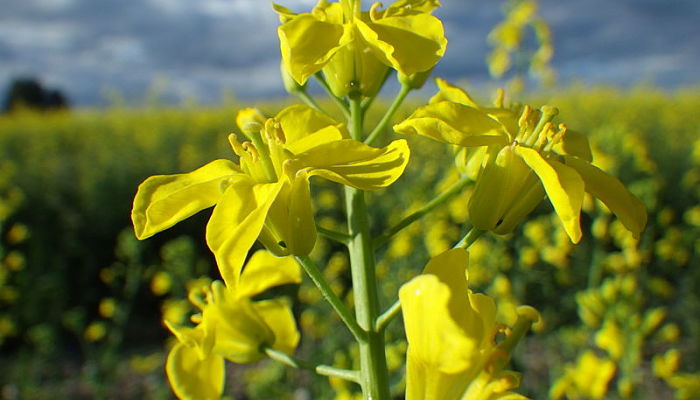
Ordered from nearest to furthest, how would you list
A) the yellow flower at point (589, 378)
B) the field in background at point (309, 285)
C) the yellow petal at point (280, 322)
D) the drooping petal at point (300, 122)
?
the drooping petal at point (300, 122), the yellow petal at point (280, 322), the yellow flower at point (589, 378), the field in background at point (309, 285)

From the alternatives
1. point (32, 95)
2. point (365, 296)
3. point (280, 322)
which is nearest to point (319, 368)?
point (365, 296)

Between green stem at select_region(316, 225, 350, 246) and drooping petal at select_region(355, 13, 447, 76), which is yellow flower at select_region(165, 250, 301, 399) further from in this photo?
drooping petal at select_region(355, 13, 447, 76)

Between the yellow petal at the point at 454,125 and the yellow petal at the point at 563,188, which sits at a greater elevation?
the yellow petal at the point at 454,125

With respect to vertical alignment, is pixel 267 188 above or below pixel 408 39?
below

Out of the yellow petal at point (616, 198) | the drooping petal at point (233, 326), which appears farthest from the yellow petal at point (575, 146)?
the drooping petal at point (233, 326)

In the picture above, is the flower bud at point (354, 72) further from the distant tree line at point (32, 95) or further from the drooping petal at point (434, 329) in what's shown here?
the distant tree line at point (32, 95)

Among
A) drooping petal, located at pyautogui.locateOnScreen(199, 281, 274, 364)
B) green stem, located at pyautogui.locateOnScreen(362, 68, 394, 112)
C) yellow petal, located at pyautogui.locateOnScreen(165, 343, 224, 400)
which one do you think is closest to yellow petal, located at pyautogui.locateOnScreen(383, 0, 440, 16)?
green stem, located at pyautogui.locateOnScreen(362, 68, 394, 112)

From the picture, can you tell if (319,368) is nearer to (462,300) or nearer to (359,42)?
(462,300)
